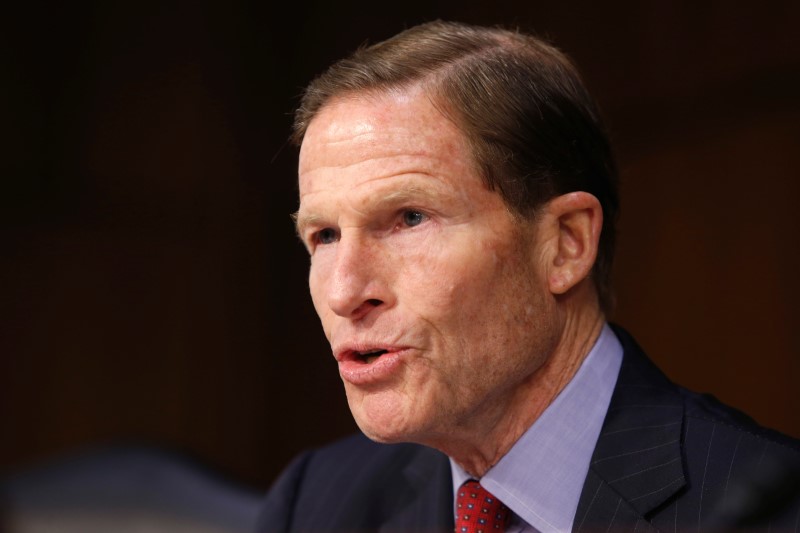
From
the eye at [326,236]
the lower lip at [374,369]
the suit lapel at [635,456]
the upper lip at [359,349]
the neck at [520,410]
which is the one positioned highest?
the eye at [326,236]

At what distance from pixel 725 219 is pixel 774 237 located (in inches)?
7.0

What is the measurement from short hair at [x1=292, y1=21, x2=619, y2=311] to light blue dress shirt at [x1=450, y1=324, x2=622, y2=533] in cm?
21

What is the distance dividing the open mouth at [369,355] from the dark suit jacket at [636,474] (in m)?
0.38

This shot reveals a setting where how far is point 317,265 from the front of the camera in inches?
72.8

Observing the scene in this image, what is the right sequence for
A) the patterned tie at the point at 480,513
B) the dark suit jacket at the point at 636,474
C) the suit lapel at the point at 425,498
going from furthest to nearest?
1. the suit lapel at the point at 425,498
2. the patterned tie at the point at 480,513
3. the dark suit jacket at the point at 636,474

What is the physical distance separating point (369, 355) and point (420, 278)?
157 millimetres

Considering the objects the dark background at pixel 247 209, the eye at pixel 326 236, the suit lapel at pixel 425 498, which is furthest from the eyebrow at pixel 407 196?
the dark background at pixel 247 209

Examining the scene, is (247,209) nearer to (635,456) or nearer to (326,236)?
(326,236)

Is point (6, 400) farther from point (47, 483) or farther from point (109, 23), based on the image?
point (47, 483)

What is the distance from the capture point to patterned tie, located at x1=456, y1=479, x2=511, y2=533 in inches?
70.2

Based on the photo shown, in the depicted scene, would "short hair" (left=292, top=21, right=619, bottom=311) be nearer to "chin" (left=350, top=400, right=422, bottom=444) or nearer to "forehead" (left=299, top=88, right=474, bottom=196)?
"forehead" (left=299, top=88, right=474, bottom=196)

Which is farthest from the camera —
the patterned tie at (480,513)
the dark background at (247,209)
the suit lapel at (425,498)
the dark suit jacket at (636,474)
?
the dark background at (247,209)

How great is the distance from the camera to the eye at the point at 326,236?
6.00 feet

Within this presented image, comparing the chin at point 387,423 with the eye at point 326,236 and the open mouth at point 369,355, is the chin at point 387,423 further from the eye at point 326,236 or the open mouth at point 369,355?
the eye at point 326,236
